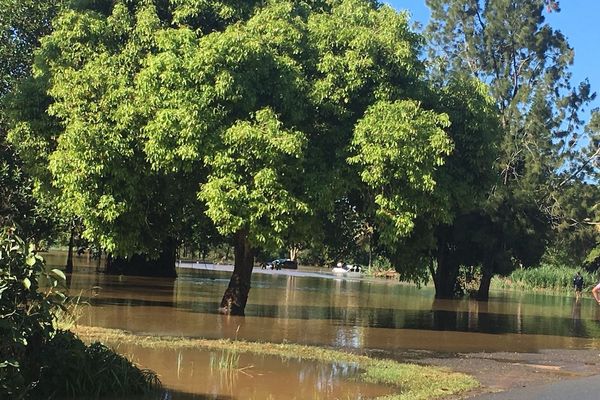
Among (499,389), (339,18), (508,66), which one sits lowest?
(499,389)

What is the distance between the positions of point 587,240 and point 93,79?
1285 inches

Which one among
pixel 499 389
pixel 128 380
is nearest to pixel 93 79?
pixel 128 380

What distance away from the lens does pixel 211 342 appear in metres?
13.8

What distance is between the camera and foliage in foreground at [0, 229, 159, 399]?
6887 millimetres

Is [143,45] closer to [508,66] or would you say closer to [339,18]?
[339,18]

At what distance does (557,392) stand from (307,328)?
892 centimetres

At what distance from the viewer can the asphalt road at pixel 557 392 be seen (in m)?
9.45

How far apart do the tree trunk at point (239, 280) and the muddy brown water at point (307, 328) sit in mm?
549

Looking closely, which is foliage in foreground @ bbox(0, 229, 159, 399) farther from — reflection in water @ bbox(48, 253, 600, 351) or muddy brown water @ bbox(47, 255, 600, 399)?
reflection in water @ bbox(48, 253, 600, 351)

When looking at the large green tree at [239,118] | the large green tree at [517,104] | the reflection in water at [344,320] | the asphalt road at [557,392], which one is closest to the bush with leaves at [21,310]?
the asphalt road at [557,392]

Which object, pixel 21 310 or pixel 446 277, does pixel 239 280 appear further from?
pixel 446 277

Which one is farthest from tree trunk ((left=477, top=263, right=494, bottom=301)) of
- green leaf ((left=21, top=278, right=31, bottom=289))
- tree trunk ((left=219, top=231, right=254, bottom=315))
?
green leaf ((left=21, top=278, right=31, bottom=289))

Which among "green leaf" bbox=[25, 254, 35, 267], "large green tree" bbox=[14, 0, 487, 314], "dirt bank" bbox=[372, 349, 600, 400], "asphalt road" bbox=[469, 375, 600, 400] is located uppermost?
"large green tree" bbox=[14, 0, 487, 314]

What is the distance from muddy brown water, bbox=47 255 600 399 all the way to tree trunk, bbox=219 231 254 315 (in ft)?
1.80
